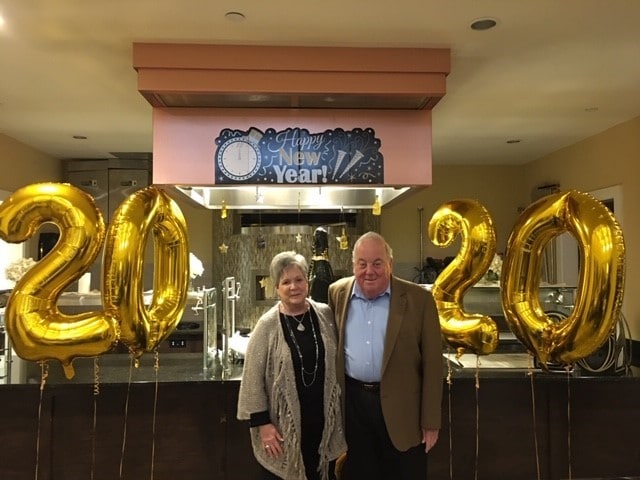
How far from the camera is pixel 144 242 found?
1.91m

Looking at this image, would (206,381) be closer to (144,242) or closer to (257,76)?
(144,242)

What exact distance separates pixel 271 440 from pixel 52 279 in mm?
932

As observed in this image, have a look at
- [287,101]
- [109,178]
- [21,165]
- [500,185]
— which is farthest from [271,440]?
[500,185]

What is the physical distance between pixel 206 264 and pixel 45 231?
1.44 metres

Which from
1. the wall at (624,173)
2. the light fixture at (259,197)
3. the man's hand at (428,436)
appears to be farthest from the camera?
the wall at (624,173)

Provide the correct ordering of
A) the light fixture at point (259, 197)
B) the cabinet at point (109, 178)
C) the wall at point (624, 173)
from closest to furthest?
the light fixture at point (259, 197) < the wall at point (624, 173) < the cabinet at point (109, 178)

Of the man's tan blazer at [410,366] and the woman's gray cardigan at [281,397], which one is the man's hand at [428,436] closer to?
the man's tan blazer at [410,366]

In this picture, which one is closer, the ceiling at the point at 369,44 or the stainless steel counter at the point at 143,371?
the ceiling at the point at 369,44

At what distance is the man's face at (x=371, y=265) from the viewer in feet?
6.27

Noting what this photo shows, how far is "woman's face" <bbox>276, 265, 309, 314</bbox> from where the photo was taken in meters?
1.85

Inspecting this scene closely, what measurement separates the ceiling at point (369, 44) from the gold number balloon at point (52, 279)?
0.74 meters

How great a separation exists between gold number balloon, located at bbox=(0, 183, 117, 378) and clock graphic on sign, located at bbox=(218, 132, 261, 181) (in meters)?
0.78

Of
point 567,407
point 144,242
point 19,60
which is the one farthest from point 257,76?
point 567,407

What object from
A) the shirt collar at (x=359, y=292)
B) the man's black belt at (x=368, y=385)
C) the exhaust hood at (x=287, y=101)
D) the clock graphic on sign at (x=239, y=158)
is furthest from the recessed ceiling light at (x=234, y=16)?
the man's black belt at (x=368, y=385)
